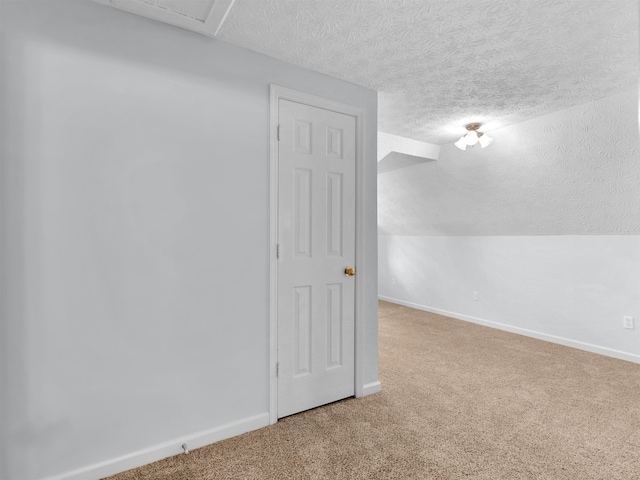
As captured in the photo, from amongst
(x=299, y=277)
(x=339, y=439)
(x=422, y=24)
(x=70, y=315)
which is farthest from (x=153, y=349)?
(x=422, y=24)

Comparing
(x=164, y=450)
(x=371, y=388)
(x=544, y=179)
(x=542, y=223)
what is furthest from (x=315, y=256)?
(x=542, y=223)

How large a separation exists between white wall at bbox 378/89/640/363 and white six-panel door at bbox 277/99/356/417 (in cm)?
203

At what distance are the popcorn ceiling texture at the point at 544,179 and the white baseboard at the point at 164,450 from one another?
3.32m

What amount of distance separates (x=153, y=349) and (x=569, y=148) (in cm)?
365

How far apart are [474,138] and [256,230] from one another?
2.43 m

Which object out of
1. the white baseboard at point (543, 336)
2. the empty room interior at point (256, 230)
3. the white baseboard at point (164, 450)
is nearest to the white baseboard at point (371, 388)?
the empty room interior at point (256, 230)

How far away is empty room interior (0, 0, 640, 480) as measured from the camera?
161cm

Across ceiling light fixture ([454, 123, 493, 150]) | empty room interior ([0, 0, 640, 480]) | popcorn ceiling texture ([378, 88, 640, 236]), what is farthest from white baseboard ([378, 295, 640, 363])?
ceiling light fixture ([454, 123, 493, 150])

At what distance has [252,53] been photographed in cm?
215

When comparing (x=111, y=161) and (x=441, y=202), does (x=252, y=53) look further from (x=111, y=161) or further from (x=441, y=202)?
(x=441, y=202)

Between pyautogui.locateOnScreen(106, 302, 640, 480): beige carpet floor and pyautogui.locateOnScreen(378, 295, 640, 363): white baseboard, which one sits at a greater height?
pyautogui.locateOnScreen(378, 295, 640, 363): white baseboard

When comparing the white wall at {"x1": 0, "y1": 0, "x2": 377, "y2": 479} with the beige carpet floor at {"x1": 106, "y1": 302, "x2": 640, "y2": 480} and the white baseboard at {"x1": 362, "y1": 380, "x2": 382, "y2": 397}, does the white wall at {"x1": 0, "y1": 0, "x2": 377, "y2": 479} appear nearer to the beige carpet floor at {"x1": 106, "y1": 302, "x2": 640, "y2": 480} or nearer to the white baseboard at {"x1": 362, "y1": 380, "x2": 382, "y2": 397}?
the beige carpet floor at {"x1": 106, "y1": 302, "x2": 640, "y2": 480}

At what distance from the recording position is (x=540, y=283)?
13.6 feet

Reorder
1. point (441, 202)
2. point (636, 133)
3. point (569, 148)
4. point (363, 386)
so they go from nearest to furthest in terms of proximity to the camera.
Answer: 1. point (363, 386)
2. point (636, 133)
3. point (569, 148)
4. point (441, 202)
